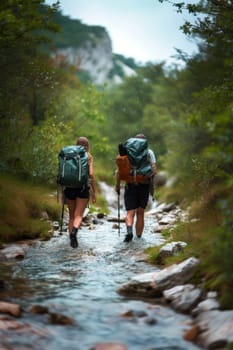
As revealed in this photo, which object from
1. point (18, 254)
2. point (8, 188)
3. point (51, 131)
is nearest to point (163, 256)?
point (18, 254)

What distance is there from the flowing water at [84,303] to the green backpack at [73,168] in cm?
138

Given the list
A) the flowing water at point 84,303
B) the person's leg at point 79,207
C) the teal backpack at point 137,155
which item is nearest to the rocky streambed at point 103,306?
the flowing water at point 84,303

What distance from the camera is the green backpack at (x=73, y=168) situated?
8.66m

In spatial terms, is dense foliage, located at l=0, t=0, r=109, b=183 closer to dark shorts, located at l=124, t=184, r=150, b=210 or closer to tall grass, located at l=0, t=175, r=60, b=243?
tall grass, located at l=0, t=175, r=60, b=243

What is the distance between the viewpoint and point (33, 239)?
31.8 feet

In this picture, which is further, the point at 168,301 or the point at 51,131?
the point at 51,131

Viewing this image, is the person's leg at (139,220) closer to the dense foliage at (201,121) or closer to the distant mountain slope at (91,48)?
the dense foliage at (201,121)

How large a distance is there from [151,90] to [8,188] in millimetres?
31817

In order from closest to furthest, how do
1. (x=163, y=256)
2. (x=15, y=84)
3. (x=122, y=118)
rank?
(x=163, y=256)
(x=15, y=84)
(x=122, y=118)

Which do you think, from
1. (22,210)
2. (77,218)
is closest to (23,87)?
(22,210)

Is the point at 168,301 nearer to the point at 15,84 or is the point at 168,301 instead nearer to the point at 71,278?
the point at 71,278

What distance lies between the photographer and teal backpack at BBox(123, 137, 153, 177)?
902 centimetres

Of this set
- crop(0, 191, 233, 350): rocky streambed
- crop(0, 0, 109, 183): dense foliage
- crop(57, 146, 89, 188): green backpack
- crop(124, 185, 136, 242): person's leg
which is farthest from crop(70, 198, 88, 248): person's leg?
crop(0, 0, 109, 183): dense foliage

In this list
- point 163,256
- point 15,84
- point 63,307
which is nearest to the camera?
point 63,307
